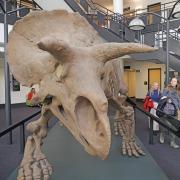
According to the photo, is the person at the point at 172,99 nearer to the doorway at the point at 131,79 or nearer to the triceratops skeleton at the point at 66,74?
the triceratops skeleton at the point at 66,74

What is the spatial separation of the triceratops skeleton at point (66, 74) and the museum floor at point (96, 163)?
281mm

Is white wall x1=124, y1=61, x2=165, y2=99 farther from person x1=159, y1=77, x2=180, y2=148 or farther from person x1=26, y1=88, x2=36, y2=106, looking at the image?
person x1=159, y1=77, x2=180, y2=148

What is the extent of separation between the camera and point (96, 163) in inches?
116

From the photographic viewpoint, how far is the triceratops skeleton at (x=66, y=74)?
1602 mm

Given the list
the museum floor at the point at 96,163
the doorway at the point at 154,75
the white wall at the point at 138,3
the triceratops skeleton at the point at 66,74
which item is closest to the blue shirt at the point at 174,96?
the museum floor at the point at 96,163

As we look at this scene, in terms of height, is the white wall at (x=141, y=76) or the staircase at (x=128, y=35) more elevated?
the staircase at (x=128, y=35)

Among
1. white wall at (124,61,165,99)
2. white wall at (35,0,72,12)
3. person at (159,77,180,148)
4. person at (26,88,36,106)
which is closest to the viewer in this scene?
person at (26,88,36,106)

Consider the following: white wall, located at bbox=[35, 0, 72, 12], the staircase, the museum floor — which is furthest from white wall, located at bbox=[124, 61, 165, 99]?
the museum floor

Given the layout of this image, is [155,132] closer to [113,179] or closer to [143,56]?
[113,179]

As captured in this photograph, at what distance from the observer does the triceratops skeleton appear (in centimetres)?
160

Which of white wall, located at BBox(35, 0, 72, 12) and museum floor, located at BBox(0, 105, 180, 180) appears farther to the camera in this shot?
white wall, located at BBox(35, 0, 72, 12)

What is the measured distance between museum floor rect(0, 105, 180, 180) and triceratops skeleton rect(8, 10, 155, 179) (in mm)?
281

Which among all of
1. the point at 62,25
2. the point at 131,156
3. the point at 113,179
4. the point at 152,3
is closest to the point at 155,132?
the point at 131,156

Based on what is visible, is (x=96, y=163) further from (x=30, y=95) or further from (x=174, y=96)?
(x=30, y=95)
